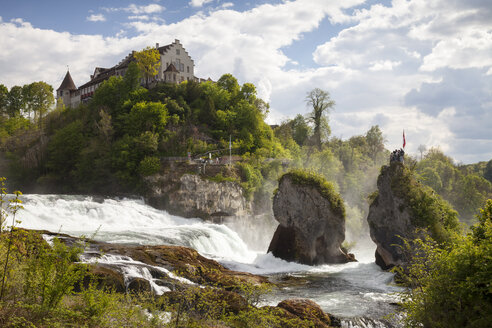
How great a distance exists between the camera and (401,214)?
25.5 m

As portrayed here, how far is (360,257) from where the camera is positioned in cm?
3675

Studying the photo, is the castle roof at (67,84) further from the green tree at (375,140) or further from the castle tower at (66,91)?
the green tree at (375,140)

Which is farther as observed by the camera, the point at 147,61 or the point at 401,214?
the point at 147,61

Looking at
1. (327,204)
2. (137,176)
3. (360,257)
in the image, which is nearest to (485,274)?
(327,204)

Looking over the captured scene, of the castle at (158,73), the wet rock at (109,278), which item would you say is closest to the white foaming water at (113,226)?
the wet rock at (109,278)

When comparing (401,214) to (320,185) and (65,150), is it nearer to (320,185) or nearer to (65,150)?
(320,185)

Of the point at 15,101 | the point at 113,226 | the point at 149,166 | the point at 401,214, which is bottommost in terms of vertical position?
the point at 113,226

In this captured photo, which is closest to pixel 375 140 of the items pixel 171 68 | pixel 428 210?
pixel 171 68

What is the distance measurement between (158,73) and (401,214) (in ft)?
179

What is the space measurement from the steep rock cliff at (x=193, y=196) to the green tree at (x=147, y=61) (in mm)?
27350

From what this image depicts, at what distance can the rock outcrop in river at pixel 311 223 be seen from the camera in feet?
95.8

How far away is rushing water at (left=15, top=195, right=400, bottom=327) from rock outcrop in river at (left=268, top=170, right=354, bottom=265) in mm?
1058

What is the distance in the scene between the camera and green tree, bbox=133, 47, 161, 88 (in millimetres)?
64312

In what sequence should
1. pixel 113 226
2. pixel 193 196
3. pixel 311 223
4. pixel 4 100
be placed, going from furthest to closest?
1. pixel 4 100
2. pixel 193 196
3. pixel 113 226
4. pixel 311 223
